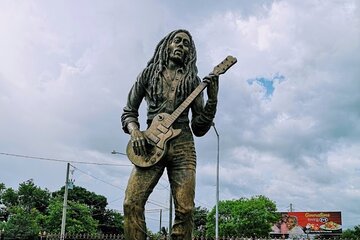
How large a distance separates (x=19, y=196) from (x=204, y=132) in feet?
151

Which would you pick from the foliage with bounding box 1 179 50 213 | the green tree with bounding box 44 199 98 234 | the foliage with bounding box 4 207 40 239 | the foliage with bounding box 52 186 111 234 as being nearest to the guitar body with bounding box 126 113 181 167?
the foliage with bounding box 4 207 40 239

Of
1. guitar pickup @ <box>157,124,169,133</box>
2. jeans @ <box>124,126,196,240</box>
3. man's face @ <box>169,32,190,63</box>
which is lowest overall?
jeans @ <box>124,126,196,240</box>

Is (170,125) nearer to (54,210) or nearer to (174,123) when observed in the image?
(174,123)

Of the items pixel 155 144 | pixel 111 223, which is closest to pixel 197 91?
pixel 155 144

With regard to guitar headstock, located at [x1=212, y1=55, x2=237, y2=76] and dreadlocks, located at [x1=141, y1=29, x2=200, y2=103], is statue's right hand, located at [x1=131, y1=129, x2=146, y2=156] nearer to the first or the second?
dreadlocks, located at [x1=141, y1=29, x2=200, y2=103]

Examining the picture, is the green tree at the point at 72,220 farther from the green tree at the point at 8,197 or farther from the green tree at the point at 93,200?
the green tree at the point at 93,200

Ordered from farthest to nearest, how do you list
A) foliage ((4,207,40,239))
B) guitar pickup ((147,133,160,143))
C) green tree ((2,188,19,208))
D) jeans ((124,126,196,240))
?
green tree ((2,188,19,208))
foliage ((4,207,40,239))
guitar pickup ((147,133,160,143))
jeans ((124,126,196,240))

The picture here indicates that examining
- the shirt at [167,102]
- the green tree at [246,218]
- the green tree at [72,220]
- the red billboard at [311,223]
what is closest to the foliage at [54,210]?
the green tree at [72,220]

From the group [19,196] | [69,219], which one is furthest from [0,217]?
[69,219]

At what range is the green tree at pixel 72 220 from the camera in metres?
41.0

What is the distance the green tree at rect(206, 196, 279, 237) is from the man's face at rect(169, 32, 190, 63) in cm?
4789

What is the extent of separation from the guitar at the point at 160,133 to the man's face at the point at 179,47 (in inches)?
19.4

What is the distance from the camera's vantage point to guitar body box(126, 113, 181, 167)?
5.34 meters

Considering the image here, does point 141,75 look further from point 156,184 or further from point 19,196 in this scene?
point 19,196
